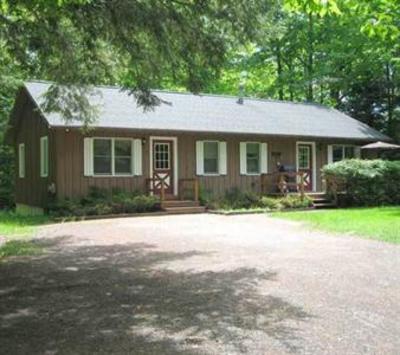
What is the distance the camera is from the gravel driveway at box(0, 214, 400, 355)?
216 inches

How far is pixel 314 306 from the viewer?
267 inches

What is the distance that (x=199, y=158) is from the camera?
22.5 meters

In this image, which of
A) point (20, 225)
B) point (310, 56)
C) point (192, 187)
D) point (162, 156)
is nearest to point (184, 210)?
point (192, 187)

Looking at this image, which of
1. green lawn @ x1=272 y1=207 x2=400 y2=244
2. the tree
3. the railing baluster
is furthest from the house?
the tree

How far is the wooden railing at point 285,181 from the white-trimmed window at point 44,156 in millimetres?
8292

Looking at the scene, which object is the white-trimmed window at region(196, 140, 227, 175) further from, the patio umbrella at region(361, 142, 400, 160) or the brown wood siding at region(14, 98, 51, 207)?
the patio umbrella at region(361, 142, 400, 160)

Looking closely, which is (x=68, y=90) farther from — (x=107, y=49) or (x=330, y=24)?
(x=330, y=24)

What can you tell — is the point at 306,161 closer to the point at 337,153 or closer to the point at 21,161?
the point at 337,153

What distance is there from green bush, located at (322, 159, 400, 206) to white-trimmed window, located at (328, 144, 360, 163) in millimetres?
3913

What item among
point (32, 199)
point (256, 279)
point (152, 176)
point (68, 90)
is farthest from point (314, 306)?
point (32, 199)

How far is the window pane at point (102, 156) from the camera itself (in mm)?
20594

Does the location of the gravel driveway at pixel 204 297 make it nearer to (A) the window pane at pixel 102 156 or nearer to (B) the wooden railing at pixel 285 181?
(A) the window pane at pixel 102 156

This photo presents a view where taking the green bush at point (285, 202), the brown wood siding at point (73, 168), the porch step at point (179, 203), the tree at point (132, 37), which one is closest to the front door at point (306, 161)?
the green bush at point (285, 202)

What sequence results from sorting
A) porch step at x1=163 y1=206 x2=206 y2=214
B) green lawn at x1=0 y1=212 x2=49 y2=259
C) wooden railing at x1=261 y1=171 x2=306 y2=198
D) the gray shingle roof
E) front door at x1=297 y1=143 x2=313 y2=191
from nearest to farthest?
1. green lawn at x1=0 y1=212 x2=49 y2=259
2. porch step at x1=163 y1=206 x2=206 y2=214
3. the gray shingle roof
4. wooden railing at x1=261 y1=171 x2=306 y2=198
5. front door at x1=297 y1=143 x2=313 y2=191
